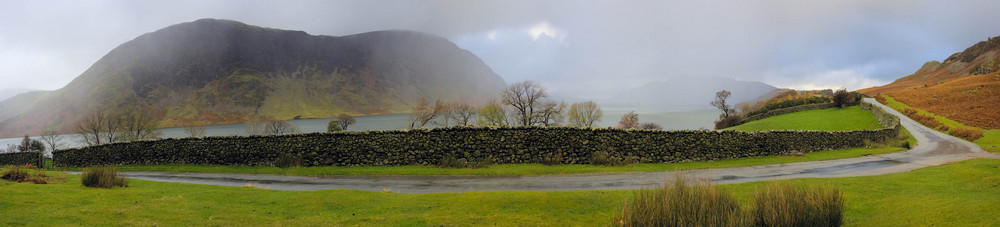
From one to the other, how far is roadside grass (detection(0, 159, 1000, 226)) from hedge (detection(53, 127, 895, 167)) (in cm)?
1036

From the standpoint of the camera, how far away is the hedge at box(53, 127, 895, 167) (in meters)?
21.2

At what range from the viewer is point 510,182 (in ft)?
51.1

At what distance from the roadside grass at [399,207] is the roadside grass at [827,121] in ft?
118

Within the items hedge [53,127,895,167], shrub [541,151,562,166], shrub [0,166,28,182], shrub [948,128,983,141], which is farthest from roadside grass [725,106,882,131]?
shrub [0,166,28,182]

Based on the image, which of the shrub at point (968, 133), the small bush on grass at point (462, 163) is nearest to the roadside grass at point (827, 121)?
the shrub at point (968, 133)

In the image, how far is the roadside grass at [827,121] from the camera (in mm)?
40378

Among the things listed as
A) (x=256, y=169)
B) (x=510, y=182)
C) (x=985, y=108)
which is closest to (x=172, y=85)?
(x=256, y=169)

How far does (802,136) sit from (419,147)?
85.1 ft

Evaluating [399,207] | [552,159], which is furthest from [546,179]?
[399,207]

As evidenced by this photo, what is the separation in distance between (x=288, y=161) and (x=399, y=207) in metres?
16.3

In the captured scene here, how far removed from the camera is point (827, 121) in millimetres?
43250

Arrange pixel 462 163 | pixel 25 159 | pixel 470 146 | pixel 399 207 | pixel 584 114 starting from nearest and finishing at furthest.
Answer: pixel 399 207 < pixel 462 163 < pixel 470 146 < pixel 25 159 < pixel 584 114

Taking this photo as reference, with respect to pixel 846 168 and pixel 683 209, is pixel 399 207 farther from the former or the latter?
pixel 846 168

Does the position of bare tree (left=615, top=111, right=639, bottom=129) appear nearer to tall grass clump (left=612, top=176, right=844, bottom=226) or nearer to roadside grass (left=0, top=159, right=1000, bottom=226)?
roadside grass (left=0, top=159, right=1000, bottom=226)
